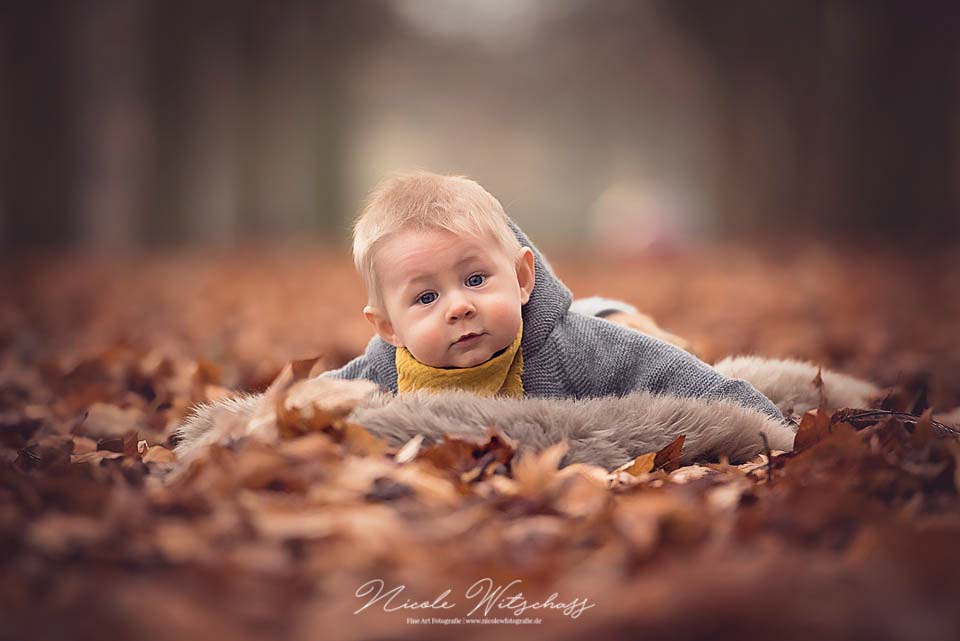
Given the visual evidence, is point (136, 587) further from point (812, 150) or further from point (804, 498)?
point (812, 150)

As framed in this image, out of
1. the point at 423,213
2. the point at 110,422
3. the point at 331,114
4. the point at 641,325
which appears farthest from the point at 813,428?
the point at 331,114

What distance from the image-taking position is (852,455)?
2.22 meters

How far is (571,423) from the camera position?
2.41m

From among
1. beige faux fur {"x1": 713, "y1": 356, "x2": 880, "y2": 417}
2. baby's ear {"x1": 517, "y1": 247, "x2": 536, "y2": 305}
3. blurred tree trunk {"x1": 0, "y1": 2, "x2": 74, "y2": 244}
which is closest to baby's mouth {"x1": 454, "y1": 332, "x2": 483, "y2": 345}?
baby's ear {"x1": 517, "y1": 247, "x2": 536, "y2": 305}

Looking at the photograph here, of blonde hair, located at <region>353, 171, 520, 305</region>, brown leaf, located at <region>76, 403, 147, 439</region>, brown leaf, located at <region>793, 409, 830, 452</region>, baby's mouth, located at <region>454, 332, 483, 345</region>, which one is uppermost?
blonde hair, located at <region>353, 171, 520, 305</region>

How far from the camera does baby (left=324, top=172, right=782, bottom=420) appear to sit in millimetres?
2691

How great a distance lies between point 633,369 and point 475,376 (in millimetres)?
487

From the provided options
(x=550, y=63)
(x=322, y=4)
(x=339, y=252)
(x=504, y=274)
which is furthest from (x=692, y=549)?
(x=550, y=63)

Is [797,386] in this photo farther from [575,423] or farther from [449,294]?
[449,294]

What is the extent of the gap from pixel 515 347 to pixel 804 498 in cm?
113

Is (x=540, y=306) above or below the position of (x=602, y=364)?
above

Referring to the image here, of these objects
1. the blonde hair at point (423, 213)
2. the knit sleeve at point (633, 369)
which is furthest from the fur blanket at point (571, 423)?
the blonde hair at point (423, 213)

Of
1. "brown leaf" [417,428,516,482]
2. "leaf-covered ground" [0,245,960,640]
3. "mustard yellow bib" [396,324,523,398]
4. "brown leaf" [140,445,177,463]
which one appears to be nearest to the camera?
"leaf-covered ground" [0,245,960,640]

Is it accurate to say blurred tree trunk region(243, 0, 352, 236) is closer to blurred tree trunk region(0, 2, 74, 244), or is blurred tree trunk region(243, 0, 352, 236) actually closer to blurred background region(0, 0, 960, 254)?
blurred background region(0, 0, 960, 254)
